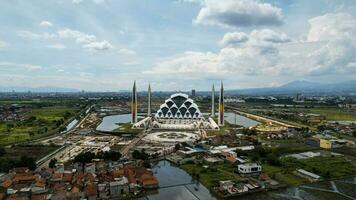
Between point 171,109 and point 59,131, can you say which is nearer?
point 59,131

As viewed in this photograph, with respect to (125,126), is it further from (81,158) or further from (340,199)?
(340,199)

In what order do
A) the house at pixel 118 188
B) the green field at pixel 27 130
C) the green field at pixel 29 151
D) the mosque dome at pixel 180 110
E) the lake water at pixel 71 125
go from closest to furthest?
the house at pixel 118 188
the green field at pixel 29 151
the green field at pixel 27 130
the lake water at pixel 71 125
the mosque dome at pixel 180 110

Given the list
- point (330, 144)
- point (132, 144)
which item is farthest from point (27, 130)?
point (330, 144)

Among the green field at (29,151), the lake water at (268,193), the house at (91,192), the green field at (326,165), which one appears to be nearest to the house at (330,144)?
the green field at (326,165)

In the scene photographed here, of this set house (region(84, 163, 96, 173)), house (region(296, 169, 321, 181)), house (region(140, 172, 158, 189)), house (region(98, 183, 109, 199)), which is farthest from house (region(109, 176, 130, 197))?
house (region(296, 169, 321, 181))

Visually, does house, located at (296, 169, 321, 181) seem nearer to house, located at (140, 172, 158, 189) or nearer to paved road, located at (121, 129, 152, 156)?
house, located at (140, 172, 158, 189)

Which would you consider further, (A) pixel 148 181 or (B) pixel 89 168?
(B) pixel 89 168

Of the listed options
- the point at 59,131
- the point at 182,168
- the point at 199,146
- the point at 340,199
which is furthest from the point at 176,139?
the point at 340,199

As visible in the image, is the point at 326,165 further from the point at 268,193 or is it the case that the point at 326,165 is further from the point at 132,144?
the point at 132,144

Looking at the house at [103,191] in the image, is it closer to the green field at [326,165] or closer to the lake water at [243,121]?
the green field at [326,165]
